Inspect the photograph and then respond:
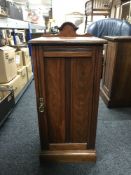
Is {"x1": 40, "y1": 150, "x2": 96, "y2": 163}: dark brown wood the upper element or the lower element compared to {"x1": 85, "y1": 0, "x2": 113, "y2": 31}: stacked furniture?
lower

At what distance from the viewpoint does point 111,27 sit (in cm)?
244

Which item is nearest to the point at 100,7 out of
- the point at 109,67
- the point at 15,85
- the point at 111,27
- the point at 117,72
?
the point at 111,27

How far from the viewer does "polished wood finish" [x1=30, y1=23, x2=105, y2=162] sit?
880 mm

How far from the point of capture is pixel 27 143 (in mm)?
1396

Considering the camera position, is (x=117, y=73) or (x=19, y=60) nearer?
(x=117, y=73)

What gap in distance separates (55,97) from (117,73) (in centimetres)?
106

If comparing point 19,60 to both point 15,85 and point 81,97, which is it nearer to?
point 15,85

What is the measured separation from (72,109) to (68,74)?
248 millimetres

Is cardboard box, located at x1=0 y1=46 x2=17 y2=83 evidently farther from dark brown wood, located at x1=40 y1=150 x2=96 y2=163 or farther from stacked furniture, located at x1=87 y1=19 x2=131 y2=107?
stacked furniture, located at x1=87 y1=19 x2=131 y2=107

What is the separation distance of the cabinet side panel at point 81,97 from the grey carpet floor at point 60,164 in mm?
234

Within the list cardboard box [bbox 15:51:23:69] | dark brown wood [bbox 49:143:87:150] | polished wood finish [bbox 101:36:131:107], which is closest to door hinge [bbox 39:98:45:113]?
dark brown wood [bbox 49:143:87:150]

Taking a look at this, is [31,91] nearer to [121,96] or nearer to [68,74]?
[121,96]

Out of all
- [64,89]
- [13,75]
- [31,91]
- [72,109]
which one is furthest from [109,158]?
[31,91]

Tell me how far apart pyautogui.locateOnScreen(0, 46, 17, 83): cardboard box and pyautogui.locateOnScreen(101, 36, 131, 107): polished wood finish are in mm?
1186
